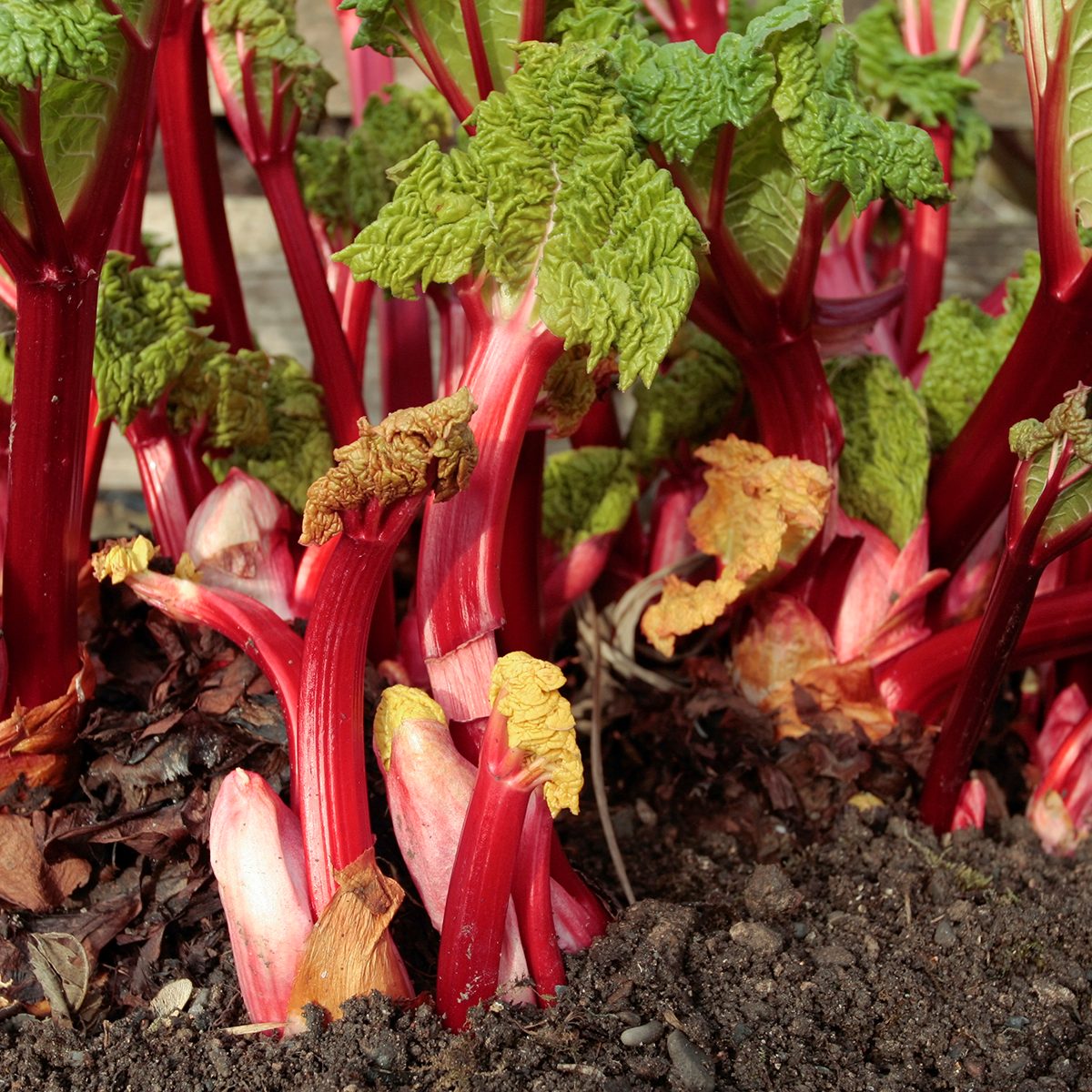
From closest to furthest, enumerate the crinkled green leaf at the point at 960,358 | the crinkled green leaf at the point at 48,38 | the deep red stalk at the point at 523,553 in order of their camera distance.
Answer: the crinkled green leaf at the point at 48,38 < the deep red stalk at the point at 523,553 < the crinkled green leaf at the point at 960,358

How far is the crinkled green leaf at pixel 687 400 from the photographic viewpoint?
6.33ft

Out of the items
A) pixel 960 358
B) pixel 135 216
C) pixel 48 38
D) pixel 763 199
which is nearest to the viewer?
pixel 48 38

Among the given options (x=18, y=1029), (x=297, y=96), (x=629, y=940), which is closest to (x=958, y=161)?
(x=297, y=96)

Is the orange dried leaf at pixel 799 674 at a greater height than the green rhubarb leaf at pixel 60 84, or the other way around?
the green rhubarb leaf at pixel 60 84

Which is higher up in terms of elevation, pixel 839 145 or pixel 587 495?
pixel 839 145

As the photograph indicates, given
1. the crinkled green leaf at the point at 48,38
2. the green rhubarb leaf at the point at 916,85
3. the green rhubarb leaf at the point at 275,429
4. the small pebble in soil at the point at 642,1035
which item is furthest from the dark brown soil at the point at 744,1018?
the green rhubarb leaf at the point at 916,85

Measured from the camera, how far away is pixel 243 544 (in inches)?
61.5

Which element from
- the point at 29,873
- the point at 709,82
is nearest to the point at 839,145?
the point at 709,82

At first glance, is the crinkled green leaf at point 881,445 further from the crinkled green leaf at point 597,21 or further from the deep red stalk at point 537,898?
Answer: the deep red stalk at point 537,898

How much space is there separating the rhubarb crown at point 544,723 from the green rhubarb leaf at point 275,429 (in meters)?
0.67

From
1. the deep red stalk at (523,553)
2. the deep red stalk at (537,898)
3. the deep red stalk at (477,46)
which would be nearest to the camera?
the deep red stalk at (537,898)

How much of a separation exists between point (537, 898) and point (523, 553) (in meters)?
0.55

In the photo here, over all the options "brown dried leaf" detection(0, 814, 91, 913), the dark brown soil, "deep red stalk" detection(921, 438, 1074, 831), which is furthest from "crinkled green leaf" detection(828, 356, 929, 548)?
"brown dried leaf" detection(0, 814, 91, 913)

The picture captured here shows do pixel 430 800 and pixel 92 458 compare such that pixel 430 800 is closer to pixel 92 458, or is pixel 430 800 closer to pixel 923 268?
pixel 92 458
